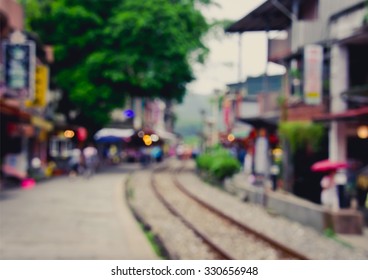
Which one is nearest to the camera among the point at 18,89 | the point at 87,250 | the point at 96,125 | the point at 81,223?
the point at 87,250

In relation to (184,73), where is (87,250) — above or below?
below

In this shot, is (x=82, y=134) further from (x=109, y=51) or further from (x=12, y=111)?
(x=12, y=111)

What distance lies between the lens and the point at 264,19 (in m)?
7.34

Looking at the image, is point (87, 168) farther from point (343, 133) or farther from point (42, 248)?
point (42, 248)

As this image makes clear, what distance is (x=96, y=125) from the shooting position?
1203 inches

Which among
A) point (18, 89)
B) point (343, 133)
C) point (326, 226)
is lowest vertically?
point (326, 226)

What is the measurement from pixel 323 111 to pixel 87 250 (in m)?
8.66

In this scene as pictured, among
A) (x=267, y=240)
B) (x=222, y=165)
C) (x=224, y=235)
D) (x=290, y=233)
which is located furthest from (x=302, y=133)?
(x=222, y=165)

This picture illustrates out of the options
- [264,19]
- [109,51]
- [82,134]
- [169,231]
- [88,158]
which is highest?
[109,51]

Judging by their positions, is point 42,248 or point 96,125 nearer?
point 42,248

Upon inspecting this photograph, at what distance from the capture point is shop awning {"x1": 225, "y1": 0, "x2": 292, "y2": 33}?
6.80 metres

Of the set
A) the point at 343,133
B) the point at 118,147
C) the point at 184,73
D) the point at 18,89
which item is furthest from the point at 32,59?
the point at 118,147

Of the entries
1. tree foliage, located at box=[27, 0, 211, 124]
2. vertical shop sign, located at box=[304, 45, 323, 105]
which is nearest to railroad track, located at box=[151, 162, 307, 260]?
vertical shop sign, located at box=[304, 45, 323, 105]

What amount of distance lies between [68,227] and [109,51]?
1594 cm
